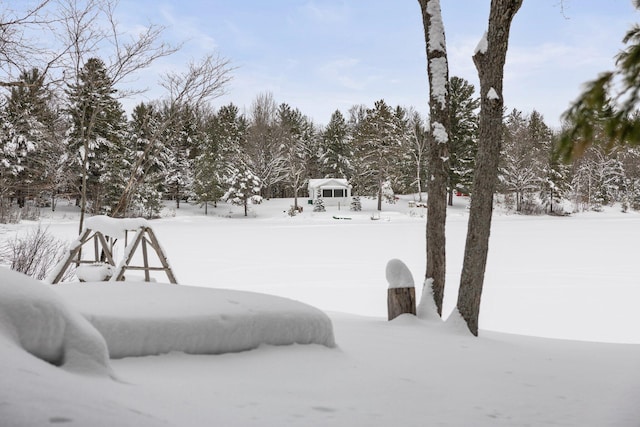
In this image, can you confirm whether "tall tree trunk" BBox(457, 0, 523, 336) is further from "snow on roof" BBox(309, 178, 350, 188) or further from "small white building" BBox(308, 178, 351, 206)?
"snow on roof" BBox(309, 178, 350, 188)

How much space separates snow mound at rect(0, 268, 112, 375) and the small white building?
49.4 m

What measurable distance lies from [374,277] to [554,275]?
209 inches

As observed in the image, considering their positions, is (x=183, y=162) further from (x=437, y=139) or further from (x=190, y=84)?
(x=437, y=139)

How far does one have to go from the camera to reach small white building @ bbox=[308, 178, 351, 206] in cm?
5238

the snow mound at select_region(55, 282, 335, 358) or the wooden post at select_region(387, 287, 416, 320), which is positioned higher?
the snow mound at select_region(55, 282, 335, 358)

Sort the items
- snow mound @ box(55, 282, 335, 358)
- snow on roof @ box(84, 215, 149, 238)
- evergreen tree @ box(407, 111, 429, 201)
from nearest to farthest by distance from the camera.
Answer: snow mound @ box(55, 282, 335, 358), snow on roof @ box(84, 215, 149, 238), evergreen tree @ box(407, 111, 429, 201)

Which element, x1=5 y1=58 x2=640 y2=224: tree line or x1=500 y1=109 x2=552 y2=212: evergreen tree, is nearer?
x1=5 y1=58 x2=640 y2=224: tree line

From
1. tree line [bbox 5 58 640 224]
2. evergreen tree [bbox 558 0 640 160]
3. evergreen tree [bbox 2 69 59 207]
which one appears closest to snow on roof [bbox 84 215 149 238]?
evergreen tree [bbox 2 69 59 207]

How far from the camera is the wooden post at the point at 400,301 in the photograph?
7004 mm

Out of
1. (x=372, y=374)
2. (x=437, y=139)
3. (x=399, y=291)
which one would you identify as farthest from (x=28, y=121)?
(x=372, y=374)

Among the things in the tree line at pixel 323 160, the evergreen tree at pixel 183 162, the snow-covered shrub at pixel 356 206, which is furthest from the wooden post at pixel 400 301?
the snow-covered shrub at pixel 356 206

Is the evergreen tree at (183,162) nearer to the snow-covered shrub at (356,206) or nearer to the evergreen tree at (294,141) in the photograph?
the evergreen tree at (294,141)

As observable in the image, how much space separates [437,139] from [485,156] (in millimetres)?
1032

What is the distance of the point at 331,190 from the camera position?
53.2 meters
